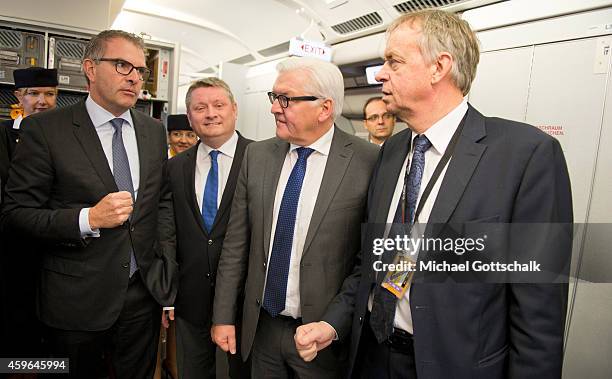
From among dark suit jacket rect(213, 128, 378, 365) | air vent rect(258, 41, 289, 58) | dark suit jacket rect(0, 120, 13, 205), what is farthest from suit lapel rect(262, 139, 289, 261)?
air vent rect(258, 41, 289, 58)

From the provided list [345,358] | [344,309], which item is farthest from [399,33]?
[345,358]

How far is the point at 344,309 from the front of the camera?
1.74 meters

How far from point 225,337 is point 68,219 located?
0.88 meters

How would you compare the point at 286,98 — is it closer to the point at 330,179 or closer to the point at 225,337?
the point at 330,179

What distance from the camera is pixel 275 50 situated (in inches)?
345

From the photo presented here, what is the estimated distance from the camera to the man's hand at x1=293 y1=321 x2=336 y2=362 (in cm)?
155

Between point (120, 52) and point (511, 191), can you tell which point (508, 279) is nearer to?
point (511, 191)

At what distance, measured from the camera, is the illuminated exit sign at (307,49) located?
5.39 meters

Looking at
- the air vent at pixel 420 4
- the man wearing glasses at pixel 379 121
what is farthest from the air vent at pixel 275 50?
the man wearing glasses at pixel 379 121

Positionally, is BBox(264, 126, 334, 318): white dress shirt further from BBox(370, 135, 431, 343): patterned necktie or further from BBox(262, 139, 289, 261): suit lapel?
BBox(370, 135, 431, 343): patterned necktie

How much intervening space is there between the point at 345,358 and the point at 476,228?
88cm

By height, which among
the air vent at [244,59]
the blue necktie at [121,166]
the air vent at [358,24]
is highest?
the air vent at [244,59]

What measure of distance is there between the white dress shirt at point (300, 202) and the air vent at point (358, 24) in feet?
13.4

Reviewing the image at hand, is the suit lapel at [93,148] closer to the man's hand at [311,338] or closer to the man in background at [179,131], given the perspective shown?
the man's hand at [311,338]
